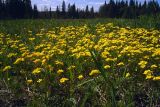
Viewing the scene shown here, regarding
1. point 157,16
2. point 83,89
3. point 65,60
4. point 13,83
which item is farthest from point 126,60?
point 157,16

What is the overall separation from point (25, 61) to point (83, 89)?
190 cm

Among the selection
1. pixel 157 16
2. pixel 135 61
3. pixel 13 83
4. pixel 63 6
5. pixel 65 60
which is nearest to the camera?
pixel 13 83

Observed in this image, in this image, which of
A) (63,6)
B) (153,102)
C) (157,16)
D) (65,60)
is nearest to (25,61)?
(65,60)

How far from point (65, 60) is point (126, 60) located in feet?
3.34

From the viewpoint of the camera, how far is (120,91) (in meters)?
4.14

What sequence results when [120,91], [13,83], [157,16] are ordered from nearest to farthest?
1. [120,91]
2. [13,83]
3. [157,16]

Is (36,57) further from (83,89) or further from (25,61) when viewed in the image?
(83,89)

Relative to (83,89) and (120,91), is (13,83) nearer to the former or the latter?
(83,89)

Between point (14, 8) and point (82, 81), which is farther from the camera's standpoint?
point (14, 8)

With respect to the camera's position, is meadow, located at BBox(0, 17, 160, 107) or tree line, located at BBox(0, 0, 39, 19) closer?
meadow, located at BBox(0, 17, 160, 107)

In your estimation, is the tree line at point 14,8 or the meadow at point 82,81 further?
the tree line at point 14,8

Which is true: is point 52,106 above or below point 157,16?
below

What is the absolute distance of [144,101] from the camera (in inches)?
157

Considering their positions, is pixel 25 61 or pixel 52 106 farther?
pixel 25 61
